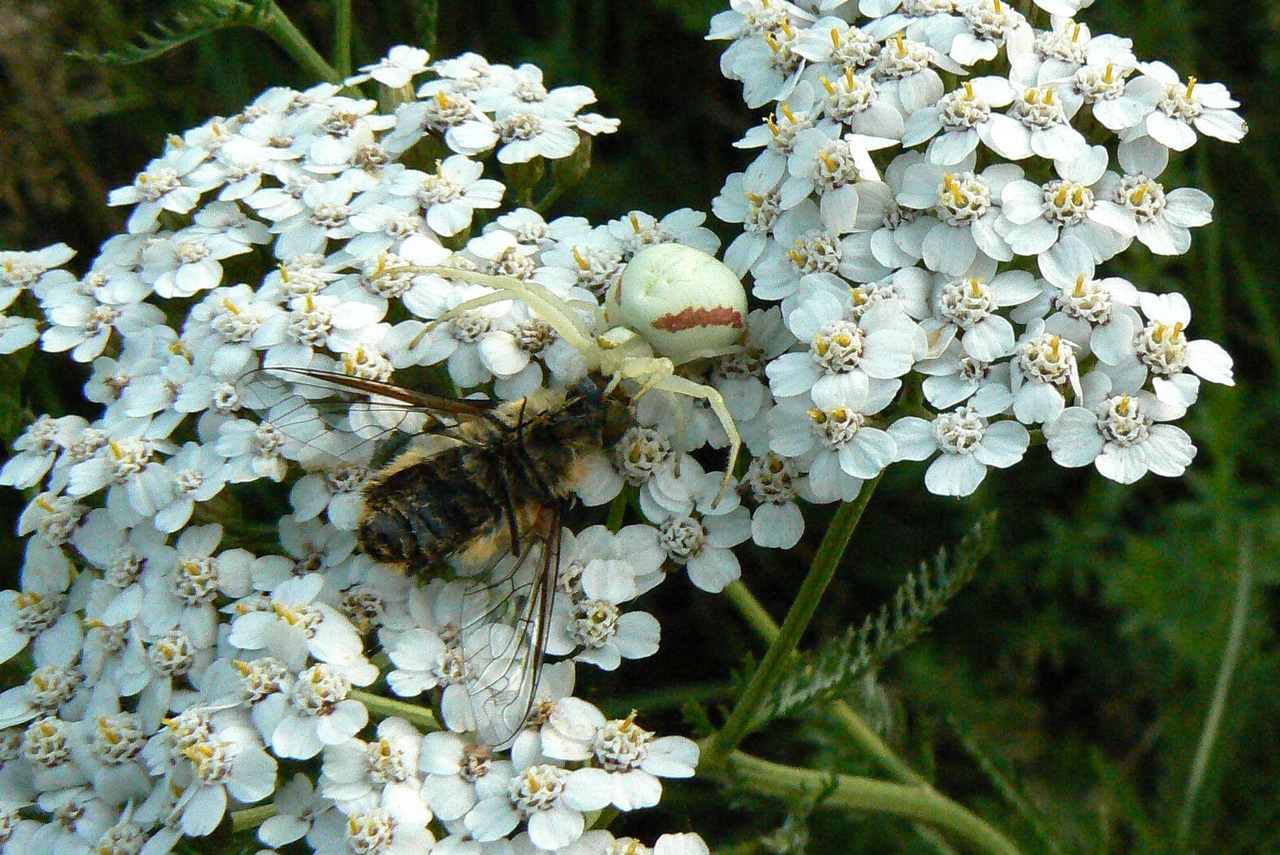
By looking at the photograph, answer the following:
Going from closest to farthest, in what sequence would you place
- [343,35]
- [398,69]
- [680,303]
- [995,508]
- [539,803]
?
[539,803], [680,303], [398,69], [343,35], [995,508]

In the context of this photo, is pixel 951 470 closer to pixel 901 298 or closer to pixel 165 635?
pixel 901 298

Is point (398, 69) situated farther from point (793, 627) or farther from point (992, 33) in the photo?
point (793, 627)

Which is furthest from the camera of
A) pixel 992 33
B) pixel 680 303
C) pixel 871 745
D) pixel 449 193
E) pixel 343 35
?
pixel 871 745

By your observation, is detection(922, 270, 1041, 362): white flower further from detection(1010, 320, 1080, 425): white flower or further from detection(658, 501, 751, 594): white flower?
detection(658, 501, 751, 594): white flower

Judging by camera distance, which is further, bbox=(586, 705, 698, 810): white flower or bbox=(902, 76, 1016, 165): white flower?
bbox=(902, 76, 1016, 165): white flower

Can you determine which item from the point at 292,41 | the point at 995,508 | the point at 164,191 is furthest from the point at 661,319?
the point at 995,508

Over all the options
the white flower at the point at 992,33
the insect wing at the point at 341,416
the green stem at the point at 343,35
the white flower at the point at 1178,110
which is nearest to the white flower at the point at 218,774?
the insect wing at the point at 341,416

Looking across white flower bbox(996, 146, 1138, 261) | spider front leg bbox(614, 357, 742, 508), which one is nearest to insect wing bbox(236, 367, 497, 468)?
spider front leg bbox(614, 357, 742, 508)
